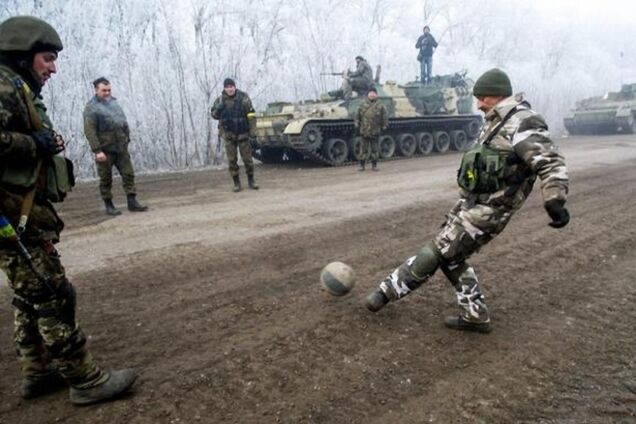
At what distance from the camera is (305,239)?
19.5ft

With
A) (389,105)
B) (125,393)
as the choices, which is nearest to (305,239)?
(125,393)

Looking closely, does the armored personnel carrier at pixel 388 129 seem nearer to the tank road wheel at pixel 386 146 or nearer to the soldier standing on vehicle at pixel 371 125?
the tank road wheel at pixel 386 146

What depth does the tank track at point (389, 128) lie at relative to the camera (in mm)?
13023

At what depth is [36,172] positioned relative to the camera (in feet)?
8.21

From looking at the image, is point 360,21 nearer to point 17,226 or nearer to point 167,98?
point 167,98

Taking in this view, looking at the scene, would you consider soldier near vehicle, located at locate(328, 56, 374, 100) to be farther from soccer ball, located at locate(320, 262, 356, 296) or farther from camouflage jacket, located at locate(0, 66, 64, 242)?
camouflage jacket, located at locate(0, 66, 64, 242)

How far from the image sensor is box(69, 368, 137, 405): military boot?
2705mm

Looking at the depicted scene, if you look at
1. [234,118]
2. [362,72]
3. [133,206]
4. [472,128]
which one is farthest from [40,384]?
[472,128]

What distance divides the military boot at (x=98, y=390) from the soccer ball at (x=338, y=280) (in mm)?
1661

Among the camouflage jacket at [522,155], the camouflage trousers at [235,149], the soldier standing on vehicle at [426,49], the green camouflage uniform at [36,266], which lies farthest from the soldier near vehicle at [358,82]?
the green camouflage uniform at [36,266]

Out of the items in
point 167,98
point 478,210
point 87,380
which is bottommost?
point 87,380

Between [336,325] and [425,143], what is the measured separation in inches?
536

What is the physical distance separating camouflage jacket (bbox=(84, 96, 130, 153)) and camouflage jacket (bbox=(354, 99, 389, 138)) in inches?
249

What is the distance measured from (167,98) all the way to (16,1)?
4612mm
